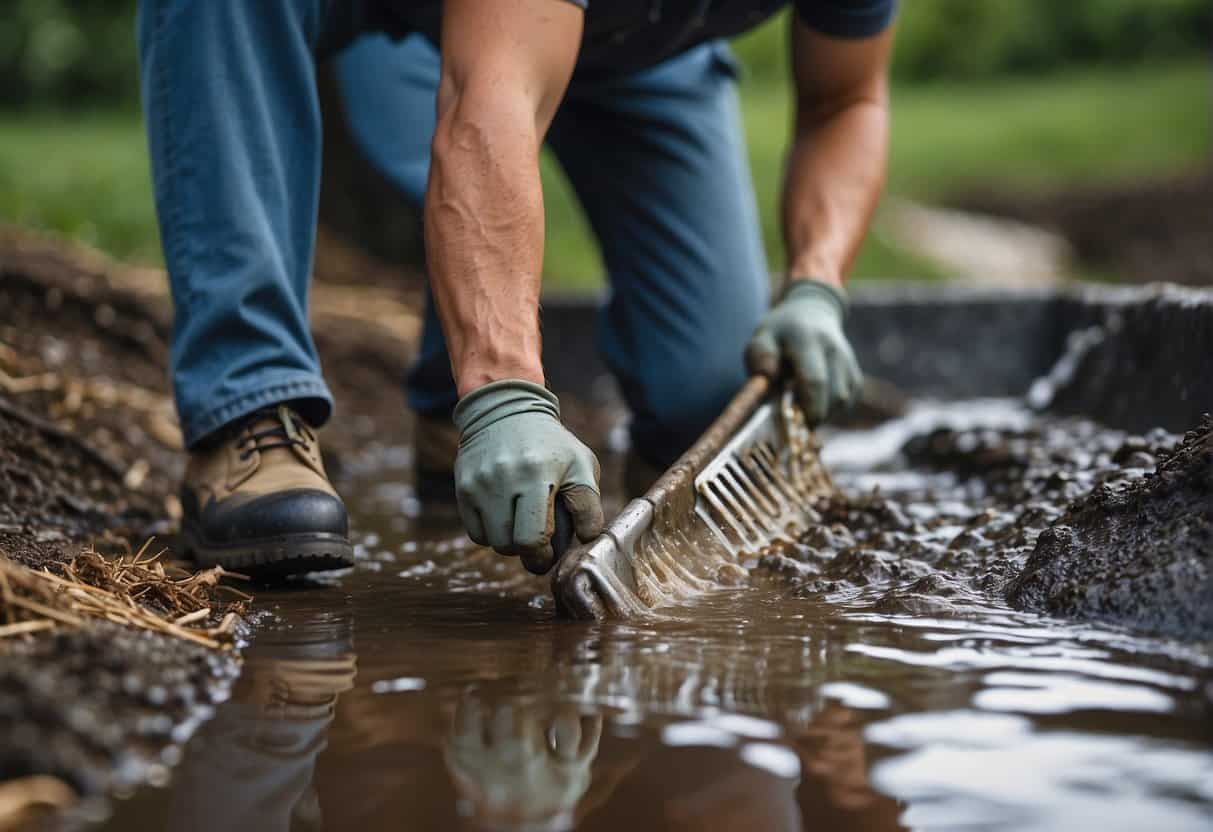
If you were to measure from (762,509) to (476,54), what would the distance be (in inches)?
30.7

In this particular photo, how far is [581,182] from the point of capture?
276 centimetres

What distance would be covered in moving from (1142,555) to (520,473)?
0.66 meters

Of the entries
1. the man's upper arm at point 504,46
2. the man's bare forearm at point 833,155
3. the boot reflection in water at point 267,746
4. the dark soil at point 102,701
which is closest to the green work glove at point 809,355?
the man's bare forearm at point 833,155

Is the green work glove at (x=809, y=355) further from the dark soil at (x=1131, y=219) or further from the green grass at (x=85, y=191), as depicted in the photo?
the dark soil at (x=1131, y=219)

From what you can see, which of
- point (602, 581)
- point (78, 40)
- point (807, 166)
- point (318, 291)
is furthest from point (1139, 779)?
point (78, 40)

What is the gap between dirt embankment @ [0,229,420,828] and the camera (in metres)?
0.97

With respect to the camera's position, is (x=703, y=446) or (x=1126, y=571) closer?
(x=1126, y=571)

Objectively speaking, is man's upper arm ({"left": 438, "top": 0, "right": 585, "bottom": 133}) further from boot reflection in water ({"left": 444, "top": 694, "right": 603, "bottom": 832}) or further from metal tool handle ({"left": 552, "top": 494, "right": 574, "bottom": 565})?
boot reflection in water ({"left": 444, "top": 694, "right": 603, "bottom": 832})

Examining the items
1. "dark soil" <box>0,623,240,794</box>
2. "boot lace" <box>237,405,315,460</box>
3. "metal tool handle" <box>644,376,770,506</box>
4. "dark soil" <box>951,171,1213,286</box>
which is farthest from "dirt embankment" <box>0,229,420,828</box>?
"dark soil" <box>951,171,1213,286</box>

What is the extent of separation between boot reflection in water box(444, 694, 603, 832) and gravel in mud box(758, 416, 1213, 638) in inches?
19.4

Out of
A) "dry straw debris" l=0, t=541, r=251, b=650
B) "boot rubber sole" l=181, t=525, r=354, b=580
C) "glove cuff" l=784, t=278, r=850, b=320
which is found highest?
"glove cuff" l=784, t=278, r=850, b=320

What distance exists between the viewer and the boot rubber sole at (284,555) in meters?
1.65

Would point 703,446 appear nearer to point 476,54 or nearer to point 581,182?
point 476,54

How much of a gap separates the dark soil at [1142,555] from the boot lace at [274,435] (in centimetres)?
98
